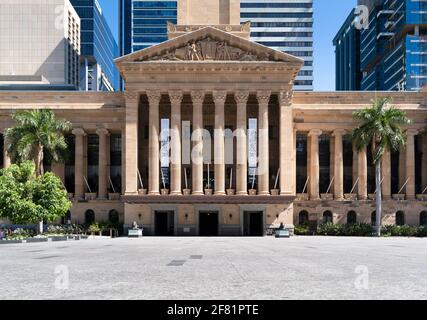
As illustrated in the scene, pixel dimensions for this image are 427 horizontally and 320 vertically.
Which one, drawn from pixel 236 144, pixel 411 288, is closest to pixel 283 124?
pixel 236 144

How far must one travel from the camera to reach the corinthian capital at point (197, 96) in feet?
218

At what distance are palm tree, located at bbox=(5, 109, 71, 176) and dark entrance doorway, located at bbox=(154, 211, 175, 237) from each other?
13189 mm

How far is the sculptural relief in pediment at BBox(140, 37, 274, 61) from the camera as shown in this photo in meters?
66.3

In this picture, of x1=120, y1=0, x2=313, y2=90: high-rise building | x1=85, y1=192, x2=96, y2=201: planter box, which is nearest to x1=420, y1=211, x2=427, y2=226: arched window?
x1=85, y1=192, x2=96, y2=201: planter box

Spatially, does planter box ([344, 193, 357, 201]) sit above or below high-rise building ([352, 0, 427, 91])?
below

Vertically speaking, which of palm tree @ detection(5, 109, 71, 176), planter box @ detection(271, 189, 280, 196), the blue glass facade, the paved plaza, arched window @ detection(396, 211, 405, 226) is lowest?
arched window @ detection(396, 211, 405, 226)

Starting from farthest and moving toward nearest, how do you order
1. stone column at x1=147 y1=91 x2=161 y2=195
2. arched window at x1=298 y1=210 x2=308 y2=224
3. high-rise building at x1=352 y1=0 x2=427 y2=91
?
high-rise building at x1=352 y1=0 x2=427 y2=91, arched window at x1=298 y1=210 x2=308 y2=224, stone column at x1=147 y1=91 x2=161 y2=195

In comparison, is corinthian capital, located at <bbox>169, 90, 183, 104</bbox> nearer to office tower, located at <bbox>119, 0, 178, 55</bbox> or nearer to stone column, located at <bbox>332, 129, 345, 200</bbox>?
stone column, located at <bbox>332, 129, 345, 200</bbox>

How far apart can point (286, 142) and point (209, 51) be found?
1349cm

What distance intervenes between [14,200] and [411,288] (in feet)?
133

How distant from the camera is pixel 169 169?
69125mm

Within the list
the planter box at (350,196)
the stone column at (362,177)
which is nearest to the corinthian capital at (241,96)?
the stone column at (362,177)

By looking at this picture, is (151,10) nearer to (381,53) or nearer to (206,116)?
(381,53)

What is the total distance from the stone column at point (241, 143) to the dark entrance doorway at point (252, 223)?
285cm
